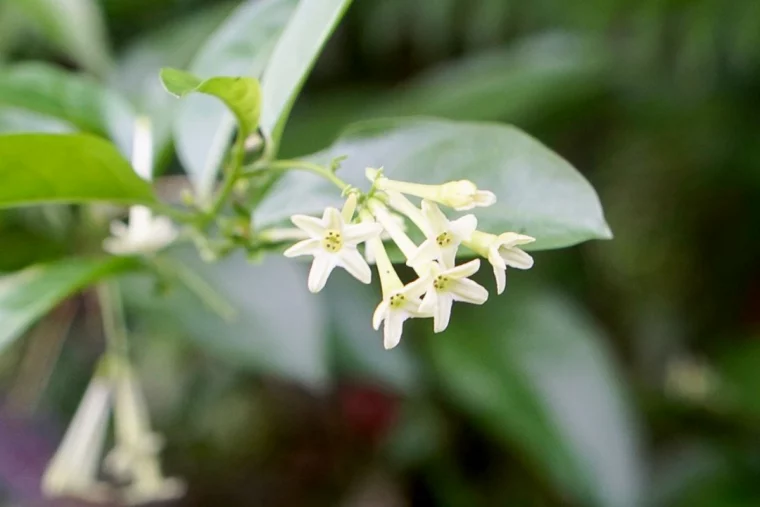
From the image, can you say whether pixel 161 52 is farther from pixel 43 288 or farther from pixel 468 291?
pixel 468 291

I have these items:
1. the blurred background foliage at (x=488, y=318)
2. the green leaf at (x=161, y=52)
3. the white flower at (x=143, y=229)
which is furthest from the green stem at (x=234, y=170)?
the green leaf at (x=161, y=52)

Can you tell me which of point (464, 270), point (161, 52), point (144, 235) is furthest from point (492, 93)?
point (464, 270)

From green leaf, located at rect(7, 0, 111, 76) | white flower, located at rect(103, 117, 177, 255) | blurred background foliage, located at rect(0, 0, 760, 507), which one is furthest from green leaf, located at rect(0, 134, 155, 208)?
green leaf, located at rect(7, 0, 111, 76)

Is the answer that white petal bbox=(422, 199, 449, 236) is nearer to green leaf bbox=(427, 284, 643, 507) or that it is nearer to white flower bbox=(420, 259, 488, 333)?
white flower bbox=(420, 259, 488, 333)

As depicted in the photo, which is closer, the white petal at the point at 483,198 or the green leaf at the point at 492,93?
the white petal at the point at 483,198

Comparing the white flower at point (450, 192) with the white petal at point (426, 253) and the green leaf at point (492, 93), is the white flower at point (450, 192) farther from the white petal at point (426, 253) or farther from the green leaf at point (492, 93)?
the green leaf at point (492, 93)

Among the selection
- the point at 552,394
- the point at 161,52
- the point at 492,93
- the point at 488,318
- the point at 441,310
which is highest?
the point at 161,52

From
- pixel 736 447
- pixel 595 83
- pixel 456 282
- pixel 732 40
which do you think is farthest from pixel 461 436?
pixel 456 282

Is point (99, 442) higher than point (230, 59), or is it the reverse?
point (230, 59)
